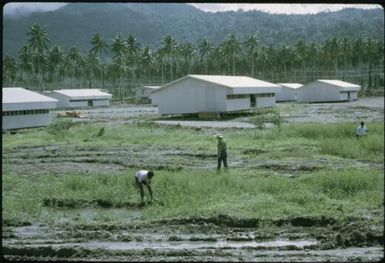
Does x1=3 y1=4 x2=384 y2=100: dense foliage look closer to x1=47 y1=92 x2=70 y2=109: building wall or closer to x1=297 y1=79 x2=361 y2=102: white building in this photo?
x1=47 y1=92 x2=70 y2=109: building wall

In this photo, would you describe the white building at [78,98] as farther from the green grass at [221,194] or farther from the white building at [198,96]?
the green grass at [221,194]

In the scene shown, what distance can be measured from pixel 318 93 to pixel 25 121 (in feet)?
120

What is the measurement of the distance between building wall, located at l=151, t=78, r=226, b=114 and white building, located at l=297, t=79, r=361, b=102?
24.6 meters

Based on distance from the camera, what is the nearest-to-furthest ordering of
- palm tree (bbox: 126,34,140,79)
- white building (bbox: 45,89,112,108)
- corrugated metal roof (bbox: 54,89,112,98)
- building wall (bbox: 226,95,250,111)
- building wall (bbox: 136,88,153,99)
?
building wall (bbox: 226,95,250,111) → white building (bbox: 45,89,112,108) → corrugated metal roof (bbox: 54,89,112,98) → building wall (bbox: 136,88,153,99) → palm tree (bbox: 126,34,140,79)

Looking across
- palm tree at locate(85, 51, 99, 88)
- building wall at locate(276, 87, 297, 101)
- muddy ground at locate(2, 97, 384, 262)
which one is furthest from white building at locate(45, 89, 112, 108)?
muddy ground at locate(2, 97, 384, 262)

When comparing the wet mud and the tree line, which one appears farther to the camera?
the tree line

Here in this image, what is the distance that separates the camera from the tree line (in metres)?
78.1

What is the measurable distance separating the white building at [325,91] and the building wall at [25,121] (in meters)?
33.9

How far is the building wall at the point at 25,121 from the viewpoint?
31316mm

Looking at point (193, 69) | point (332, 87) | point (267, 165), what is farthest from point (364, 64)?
point (267, 165)

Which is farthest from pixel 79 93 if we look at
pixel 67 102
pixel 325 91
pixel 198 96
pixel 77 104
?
pixel 198 96

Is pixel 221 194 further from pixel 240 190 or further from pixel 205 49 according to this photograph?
pixel 205 49

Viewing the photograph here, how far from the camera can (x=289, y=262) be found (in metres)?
7.38

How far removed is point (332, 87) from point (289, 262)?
5169 centimetres
